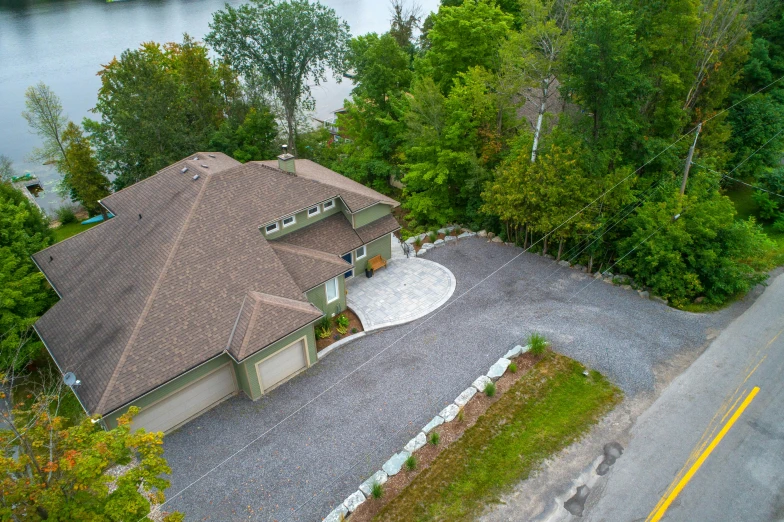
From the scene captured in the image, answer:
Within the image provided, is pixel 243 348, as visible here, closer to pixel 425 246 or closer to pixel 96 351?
pixel 96 351

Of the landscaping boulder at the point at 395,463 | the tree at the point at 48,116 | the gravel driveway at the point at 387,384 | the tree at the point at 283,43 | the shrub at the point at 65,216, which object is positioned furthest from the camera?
the shrub at the point at 65,216

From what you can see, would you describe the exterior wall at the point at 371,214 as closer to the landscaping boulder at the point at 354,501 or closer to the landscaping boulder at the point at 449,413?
the landscaping boulder at the point at 449,413

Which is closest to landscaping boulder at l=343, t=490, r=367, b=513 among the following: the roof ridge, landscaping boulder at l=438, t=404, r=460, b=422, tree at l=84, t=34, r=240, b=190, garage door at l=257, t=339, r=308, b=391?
landscaping boulder at l=438, t=404, r=460, b=422

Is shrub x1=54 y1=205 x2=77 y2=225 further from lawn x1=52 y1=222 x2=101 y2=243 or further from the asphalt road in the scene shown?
the asphalt road

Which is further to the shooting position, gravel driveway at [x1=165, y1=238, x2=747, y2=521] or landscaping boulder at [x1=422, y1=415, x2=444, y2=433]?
landscaping boulder at [x1=422, y1=415, x2=444, y2=433]

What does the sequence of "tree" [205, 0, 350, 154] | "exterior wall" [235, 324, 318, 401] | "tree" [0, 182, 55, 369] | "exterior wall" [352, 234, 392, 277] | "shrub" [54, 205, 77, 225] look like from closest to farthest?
"exterior wall" [235, 324, 318, 401], "tree" [0, 182, 55, 369], "exterior wall" [352, 234, 392, 277], "tree" [205, 0, 350, 154], "shrub" [54, 205, 77, 225]

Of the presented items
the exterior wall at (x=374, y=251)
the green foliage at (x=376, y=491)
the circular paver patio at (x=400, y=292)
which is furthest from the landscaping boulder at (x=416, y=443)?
the exterior wall at (x=374, y=251)

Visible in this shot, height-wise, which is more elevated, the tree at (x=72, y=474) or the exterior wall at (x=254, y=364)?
the tree at (x=72, y=474)
